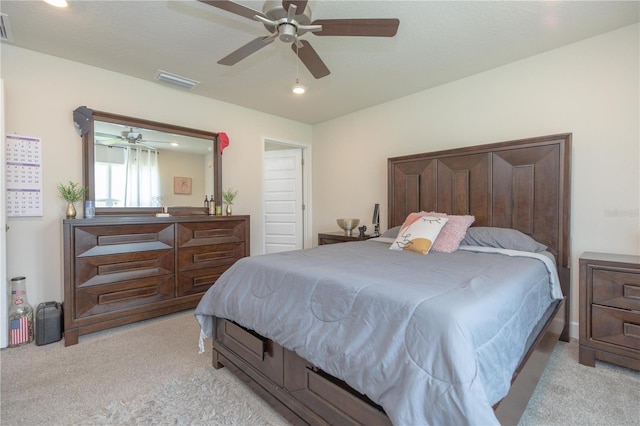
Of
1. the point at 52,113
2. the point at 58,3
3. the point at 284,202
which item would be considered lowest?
the point at 284,202

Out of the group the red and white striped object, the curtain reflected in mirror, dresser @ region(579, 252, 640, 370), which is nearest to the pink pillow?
dresser @ region(579, 252, 640, 370)

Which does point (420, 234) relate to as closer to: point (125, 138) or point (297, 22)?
point (297, 22)

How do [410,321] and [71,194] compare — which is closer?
[410,321]

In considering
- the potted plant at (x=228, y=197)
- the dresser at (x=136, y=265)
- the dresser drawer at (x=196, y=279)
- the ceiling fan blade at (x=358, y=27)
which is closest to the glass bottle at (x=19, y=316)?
the dresser at (x=136, y=265)

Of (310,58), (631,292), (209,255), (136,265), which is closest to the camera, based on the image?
(631,292)

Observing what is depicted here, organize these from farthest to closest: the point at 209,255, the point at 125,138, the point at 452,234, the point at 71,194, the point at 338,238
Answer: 1. the point at 338,238
2. the point at 209,255
3. the point at 125,138
4. the point at 71,194
5. the point at 452,234

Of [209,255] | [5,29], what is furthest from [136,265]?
[5,29]

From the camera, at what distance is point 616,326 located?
6.52ft

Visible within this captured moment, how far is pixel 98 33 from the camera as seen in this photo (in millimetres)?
2381

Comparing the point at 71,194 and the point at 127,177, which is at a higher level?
the point at 127,177

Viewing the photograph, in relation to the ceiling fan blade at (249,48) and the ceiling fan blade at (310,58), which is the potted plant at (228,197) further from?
the ceiling fan blade at (310,58)

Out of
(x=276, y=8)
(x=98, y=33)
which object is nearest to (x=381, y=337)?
(x=276, y=8)

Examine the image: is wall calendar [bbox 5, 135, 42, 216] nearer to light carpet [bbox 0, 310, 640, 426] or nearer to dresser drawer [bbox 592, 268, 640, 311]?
light carpet [bbox 0, 310, 640, 426]

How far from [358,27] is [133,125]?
2.65m
